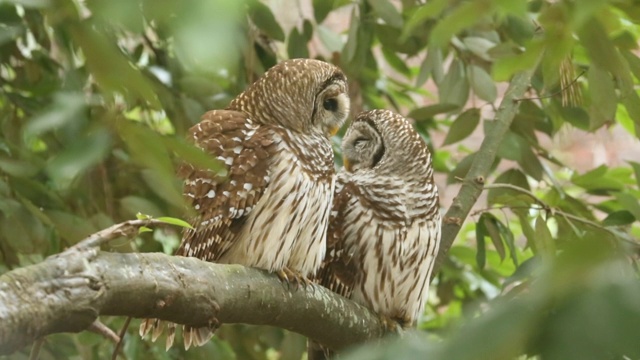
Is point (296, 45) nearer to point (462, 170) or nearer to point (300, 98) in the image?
point (462, 170)

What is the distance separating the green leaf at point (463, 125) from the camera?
3139mm

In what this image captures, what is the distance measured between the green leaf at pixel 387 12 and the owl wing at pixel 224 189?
79 cm

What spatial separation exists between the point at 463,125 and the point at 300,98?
2.48 feet

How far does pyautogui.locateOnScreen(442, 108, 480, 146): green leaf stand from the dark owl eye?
0.54 metres

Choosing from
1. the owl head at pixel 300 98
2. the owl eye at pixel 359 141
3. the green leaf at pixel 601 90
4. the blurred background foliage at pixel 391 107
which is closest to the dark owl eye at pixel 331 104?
the owl head at pixel 300 98

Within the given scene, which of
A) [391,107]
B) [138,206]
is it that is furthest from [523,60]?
[391,107]

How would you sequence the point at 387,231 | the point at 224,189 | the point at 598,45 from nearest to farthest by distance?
the point at 598,45 → the point at 224,189 → the point at 387,231

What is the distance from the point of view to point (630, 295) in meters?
0.41

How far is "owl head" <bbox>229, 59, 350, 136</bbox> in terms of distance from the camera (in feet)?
8.41

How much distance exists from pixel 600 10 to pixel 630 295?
0.54 feet

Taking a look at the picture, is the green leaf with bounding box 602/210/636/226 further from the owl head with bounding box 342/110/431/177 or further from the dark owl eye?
the dark owl eye

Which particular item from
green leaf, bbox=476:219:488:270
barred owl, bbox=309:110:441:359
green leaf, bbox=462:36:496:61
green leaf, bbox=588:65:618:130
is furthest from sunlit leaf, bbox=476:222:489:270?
green leaf, bbox=588:65:618:130

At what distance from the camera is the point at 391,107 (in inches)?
160

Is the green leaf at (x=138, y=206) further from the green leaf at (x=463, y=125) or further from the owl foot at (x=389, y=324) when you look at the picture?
the green leaf at (x=463, y=125)
